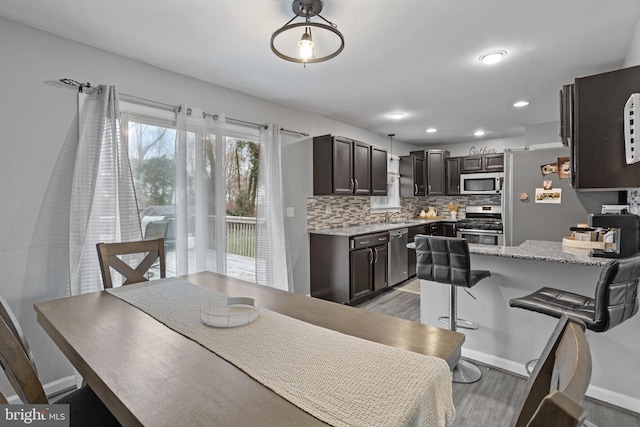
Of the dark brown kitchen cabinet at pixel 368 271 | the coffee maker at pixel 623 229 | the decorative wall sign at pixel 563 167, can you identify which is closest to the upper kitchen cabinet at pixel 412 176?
the dark brown kitchen cabinet at pixel 368 271

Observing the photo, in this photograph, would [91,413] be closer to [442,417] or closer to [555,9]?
[442,417]

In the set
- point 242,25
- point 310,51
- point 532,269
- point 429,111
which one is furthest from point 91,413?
point 429,111

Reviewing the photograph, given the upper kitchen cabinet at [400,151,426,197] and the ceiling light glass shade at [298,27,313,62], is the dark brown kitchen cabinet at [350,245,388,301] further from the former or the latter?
the ceiling light glass shade at [298,27,313,62]

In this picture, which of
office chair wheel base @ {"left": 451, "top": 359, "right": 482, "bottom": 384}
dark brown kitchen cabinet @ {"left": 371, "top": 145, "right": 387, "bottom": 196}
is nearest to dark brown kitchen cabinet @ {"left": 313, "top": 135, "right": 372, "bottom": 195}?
dark brown kitchen cabinet @ {"left": 371, "top": 145, "right": 387, "bottom": 196}

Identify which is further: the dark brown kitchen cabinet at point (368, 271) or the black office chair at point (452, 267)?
the dark brown kitchen cabinet at point (368, 271)

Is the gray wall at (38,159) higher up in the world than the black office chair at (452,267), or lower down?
higher up

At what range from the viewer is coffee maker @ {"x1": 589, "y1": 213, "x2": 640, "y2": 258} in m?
2.02

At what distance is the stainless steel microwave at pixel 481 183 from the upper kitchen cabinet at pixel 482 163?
0.28 ft

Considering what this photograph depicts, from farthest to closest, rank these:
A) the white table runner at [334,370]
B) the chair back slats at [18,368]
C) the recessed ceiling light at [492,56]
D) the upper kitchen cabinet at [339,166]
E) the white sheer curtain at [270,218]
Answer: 1. the upper kitchen cabinet at [339,166]
2. the white sheer curtain at [270,218]
3. the recessed ceiling light at [492,56]
4. the chair back slats at [18,368]
5. the white table runner at [334,370]

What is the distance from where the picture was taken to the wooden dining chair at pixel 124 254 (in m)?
2.00

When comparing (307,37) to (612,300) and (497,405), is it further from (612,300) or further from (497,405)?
(497,405)

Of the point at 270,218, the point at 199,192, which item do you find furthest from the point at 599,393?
the point at 199,192

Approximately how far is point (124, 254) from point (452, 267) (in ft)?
7.27

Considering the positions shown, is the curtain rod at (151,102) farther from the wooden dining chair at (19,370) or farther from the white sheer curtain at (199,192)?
the wooden dining chair at (19,370)
